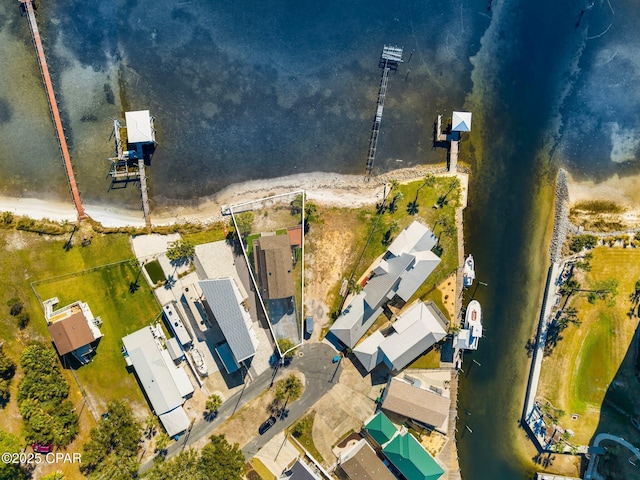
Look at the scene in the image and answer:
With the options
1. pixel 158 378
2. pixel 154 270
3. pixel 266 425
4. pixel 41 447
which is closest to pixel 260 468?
pixel 266 425

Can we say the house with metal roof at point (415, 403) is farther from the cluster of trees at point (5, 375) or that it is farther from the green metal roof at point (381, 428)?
the cluster of trees at point (5, 375)

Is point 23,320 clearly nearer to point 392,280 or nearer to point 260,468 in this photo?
point 260,468

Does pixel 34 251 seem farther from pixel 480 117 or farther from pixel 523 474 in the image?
pixel 523 474

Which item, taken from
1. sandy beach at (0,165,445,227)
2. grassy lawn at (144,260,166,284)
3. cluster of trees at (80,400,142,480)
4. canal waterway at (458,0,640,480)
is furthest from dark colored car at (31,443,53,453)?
canal waterway at (458,0,640,480)

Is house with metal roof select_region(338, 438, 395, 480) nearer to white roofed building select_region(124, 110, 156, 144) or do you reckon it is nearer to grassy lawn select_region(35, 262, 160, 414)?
grassy lawn select_region(35, 262, 160, 414)

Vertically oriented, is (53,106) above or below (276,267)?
above

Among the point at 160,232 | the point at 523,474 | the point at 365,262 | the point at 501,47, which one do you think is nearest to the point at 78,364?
the point at 160,232

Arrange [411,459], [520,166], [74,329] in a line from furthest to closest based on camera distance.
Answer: [520,166]
[411,459]
[74,329]
